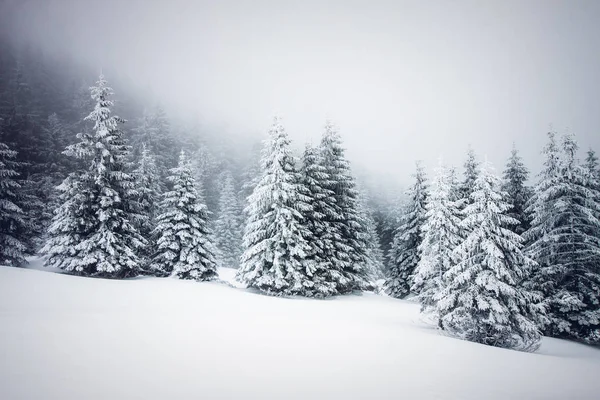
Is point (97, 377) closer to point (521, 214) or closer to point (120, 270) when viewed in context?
point (120, 270)

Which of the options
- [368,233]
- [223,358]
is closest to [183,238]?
[223,358]

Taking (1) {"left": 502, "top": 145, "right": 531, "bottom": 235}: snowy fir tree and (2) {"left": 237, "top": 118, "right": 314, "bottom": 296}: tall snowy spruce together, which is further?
(1) {"left": 502, "top": 145, "right": 531, "bottom": 235}: snowy fir tree

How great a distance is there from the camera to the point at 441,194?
18.4m

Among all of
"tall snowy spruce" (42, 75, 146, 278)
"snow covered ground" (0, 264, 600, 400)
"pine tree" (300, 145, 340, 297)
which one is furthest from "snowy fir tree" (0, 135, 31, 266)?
"pine tree" (300, 145, 340, 297)

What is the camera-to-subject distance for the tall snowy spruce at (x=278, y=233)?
21.0 metres

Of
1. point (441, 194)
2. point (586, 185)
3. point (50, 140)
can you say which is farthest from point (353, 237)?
point (50, 140)

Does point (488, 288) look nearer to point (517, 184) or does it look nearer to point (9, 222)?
point (517, 184)

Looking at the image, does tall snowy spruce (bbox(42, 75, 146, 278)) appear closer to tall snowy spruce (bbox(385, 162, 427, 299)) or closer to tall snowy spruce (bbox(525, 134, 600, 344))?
tall snowy spruce (bbox(385, 162, 427, 299))

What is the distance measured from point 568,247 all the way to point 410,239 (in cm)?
1341

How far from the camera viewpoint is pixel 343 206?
25.6m

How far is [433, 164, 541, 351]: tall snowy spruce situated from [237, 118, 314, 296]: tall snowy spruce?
978cm

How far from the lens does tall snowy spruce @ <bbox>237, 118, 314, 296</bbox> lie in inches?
827

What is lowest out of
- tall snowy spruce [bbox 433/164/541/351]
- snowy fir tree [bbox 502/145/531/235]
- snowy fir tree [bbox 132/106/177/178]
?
tall snowy spruce [bbox 433/164/541/351]

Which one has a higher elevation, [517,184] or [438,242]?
[517,184]
